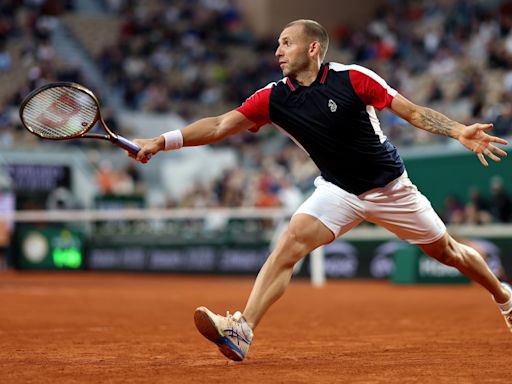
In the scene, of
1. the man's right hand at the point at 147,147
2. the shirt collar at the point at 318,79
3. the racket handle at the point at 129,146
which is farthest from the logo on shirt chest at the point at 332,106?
the racket handle at the point at 129,146

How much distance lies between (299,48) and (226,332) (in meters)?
1.97

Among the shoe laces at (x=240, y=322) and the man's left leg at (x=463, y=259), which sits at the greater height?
the man's left leg at (x=463, y=259)

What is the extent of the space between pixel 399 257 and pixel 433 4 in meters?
16.2

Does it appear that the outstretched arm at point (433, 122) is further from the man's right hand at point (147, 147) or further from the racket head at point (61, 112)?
the racket head at point (61, 112)

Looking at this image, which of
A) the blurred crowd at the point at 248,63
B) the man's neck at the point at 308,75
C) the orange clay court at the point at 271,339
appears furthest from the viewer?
the blurred crowd at the point at 248,63

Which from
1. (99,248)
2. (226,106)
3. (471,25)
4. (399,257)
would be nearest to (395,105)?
(399,257)

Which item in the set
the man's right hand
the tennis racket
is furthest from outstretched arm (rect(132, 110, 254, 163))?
the tennis racket

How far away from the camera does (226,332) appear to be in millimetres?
6008

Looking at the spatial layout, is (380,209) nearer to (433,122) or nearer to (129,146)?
(433,122)

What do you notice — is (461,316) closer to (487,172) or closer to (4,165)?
(487,172)

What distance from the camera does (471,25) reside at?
2605 cm

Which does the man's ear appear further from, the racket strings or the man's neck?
the racket strings

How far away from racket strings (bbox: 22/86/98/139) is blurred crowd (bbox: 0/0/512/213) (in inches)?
467

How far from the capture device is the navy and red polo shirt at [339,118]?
6.31 meters
